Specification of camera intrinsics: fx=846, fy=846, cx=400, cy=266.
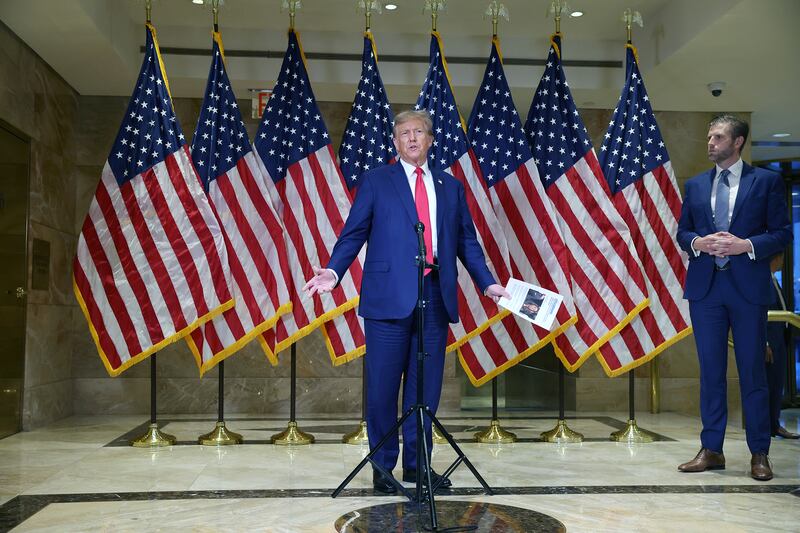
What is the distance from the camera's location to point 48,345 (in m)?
6.69

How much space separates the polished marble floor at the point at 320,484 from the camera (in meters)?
3.36

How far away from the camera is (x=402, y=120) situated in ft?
12.5

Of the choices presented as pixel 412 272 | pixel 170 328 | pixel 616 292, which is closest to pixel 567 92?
pixel 616 292

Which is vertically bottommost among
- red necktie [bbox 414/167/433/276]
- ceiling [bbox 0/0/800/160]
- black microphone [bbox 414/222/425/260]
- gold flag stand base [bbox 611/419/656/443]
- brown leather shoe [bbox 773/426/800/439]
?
brown leather shoe [bbox 773/426/800/439]

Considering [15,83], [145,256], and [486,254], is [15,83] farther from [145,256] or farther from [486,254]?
[486,254]

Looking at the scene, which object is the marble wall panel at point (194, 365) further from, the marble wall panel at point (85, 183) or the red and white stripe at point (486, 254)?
the red and white stripe at point (486, 254)

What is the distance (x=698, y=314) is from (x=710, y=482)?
857mm

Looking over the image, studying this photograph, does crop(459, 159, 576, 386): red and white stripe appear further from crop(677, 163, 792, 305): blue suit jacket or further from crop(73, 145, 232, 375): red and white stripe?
crop(73, 145, 232, 375): red and white stripe

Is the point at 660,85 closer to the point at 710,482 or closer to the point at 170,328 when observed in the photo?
the point at 710,482

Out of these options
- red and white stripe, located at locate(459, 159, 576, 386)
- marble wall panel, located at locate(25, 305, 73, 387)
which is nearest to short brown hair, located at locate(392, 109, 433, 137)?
red and white stripe, located at locate(459, 159, 576, 386)

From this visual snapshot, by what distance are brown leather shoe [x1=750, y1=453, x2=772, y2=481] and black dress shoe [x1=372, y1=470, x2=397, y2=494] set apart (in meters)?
1.85

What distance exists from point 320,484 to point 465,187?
7.73 ft

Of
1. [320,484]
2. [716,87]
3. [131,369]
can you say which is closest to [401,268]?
[320,484]

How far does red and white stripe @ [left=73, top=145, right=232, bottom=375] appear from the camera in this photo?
17.6 feet
